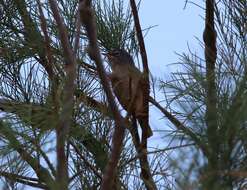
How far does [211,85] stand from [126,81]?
1.59 ft

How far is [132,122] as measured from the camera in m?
1.31

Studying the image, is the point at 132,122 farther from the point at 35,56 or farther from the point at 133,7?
the point at 35,56

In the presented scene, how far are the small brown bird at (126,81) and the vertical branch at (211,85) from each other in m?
0.14

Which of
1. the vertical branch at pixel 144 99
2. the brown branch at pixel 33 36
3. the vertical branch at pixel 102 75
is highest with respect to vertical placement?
the brown branch at pixel 33 36

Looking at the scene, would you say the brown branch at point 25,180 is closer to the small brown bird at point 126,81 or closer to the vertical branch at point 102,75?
the small brown bird at point 126,81

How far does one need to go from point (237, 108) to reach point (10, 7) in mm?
1067

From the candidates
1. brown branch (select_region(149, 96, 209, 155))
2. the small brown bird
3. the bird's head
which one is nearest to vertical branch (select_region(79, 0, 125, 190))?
brown branch (select_region(149, 96, 209, 155))

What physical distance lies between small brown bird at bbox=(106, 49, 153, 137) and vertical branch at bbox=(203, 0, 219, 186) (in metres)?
0.14

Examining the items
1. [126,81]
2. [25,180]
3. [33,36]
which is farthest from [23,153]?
[33,36]

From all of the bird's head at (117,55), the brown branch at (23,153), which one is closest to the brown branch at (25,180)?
the brown branch at (23,153)

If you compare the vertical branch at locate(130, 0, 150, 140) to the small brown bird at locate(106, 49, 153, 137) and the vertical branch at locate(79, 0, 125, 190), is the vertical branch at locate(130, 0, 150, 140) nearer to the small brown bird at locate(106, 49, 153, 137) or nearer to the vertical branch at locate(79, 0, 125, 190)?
the small brown bird at locate(106, 49, 153, 137)

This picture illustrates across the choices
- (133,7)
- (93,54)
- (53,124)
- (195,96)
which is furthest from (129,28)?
(93,54)

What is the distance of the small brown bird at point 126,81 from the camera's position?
127cm

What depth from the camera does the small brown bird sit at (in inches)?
50.0
